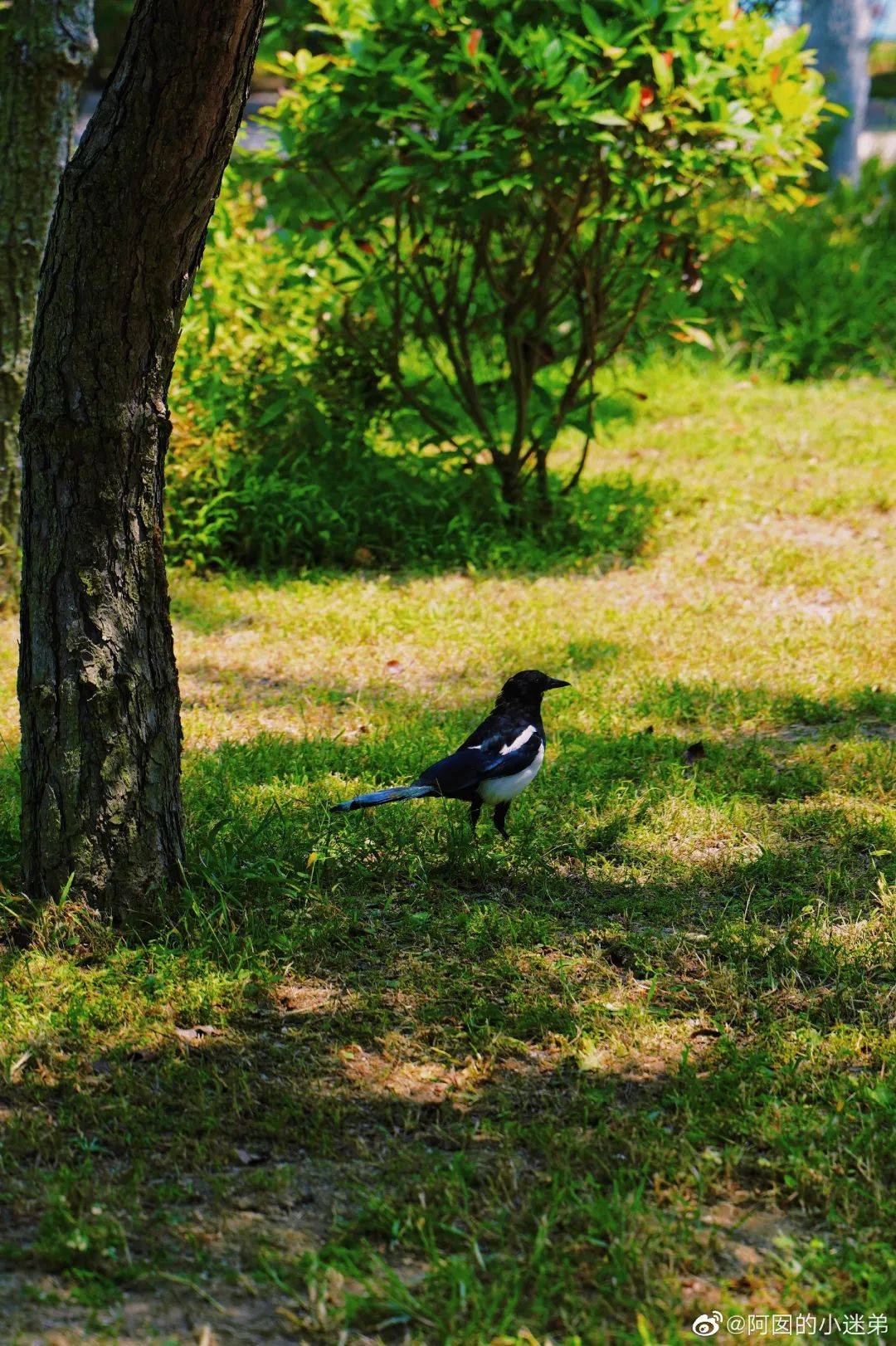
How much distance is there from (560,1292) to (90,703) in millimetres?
1811

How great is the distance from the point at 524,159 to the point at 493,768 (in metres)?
3.94

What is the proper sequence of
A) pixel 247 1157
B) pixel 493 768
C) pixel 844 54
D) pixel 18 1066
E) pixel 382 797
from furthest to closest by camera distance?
pixel 844 54 → pixel 493 768 → pixel 382 797 → pixel 18 1066 → pixel 247 1157

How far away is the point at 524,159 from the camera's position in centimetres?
655

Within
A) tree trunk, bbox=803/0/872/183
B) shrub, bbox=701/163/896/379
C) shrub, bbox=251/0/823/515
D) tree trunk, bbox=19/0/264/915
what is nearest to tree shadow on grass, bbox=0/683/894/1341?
tree trunk, bbox=19/0/264/915

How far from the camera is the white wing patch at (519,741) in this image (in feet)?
12.7

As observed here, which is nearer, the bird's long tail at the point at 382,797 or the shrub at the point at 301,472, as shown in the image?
the bird's long tail at the point at 382,797

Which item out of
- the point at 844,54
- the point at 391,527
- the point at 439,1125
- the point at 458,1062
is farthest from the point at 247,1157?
the point at 844,54

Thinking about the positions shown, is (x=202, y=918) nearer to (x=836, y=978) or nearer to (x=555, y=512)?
(x=836, y=978)

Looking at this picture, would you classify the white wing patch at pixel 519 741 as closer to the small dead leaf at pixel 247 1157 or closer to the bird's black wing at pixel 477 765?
the bird's black wing at pixel 477 765

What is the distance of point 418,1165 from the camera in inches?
107

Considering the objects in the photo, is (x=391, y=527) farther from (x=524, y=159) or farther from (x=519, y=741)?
(x=519, y=741)

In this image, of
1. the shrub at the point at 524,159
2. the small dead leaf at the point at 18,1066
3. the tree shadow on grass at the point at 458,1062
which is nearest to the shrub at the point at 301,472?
the shrub at the point at 524,159

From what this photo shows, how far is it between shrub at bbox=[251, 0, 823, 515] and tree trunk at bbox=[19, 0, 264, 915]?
299 centimetres

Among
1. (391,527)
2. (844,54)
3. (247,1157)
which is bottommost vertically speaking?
(247,1157)
